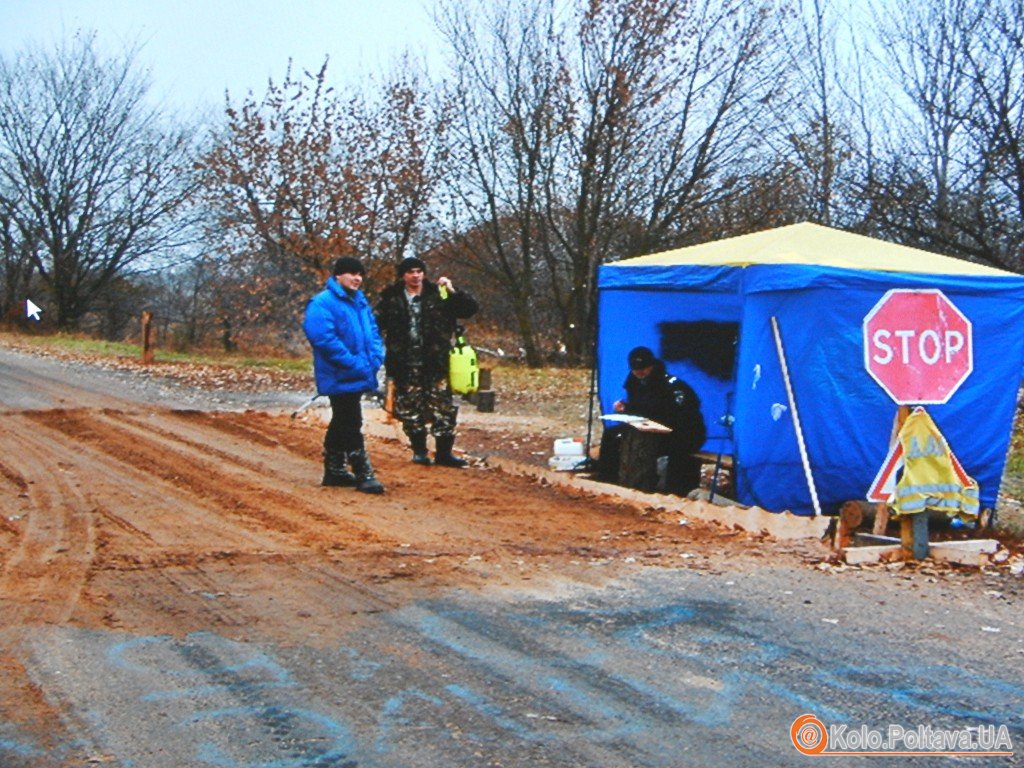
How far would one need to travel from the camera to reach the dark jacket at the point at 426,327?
1075cm

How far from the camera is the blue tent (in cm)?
921

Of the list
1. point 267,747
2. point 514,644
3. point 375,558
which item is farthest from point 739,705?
point 375,558

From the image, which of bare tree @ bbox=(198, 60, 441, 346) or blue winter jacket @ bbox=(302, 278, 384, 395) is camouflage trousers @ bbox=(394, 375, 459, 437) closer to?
blue winter jacket @ bbox=(302, 278, 384, 395)

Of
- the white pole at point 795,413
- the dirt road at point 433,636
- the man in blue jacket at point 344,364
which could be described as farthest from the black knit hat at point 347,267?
the white pole at point 795,413

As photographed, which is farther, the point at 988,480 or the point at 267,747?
the point at 988,480

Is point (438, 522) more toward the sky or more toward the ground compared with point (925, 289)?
more toward the ground

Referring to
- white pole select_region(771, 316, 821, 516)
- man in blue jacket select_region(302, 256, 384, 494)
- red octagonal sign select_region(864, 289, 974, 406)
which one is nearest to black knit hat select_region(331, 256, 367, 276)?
man in blue jacket select_region(302, 256, 384, 494)

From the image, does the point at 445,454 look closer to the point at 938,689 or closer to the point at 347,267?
the point at 347,267

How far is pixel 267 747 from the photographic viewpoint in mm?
4121

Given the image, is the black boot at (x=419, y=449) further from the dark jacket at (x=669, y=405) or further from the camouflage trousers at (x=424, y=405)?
the dark jacket at (x=669, y=405)

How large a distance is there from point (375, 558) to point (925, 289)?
4754 millimetres

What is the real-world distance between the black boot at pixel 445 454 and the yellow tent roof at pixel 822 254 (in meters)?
2.40

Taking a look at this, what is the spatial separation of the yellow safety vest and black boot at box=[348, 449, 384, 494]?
377cm

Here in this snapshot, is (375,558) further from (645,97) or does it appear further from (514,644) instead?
(645,97)
